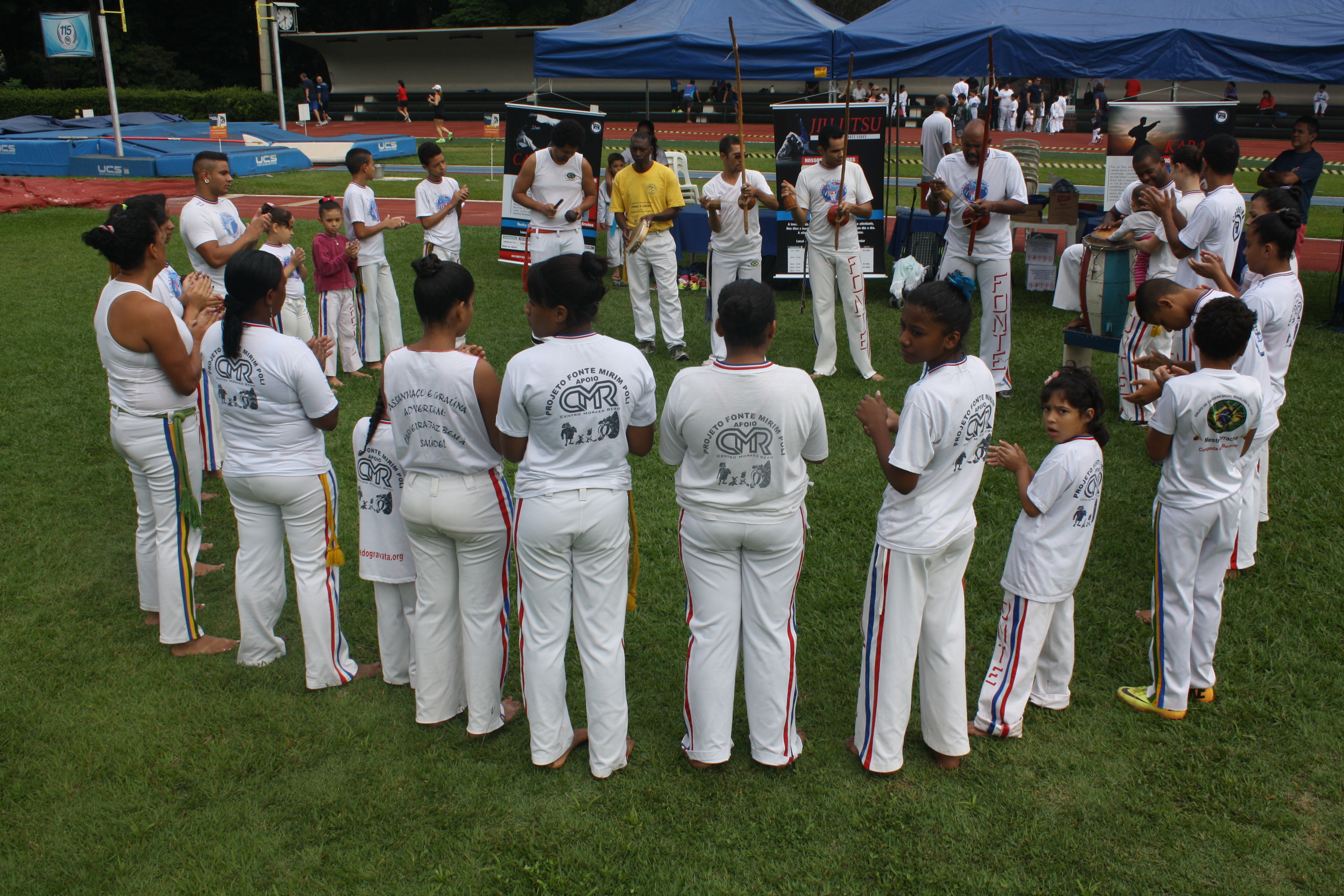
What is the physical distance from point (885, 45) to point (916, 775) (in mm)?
9544

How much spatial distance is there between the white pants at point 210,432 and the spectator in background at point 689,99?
33434mm

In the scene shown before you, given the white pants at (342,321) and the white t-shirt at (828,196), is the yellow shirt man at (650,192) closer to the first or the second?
the white t-shirt at (828,196)

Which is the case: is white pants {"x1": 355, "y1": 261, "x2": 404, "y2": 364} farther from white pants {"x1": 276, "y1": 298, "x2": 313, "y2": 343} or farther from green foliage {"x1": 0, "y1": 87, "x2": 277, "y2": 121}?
green foliage {"x1": 0, "y1": 87, "x2": 277, "y2": 121}

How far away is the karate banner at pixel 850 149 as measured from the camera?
11.5 metres

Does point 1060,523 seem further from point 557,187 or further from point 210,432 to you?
point 557,187

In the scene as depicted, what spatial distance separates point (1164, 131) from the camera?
1168cm

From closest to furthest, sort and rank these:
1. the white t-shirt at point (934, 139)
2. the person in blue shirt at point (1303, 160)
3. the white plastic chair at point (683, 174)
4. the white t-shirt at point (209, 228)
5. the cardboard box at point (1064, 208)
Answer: the white t-shirt at point (209, 228)
the person in blue shirt at point (1303, 160)
the cardboard box at point (1064, 208)
the white t-shirt at point (934, 139)
the white plastic chair at point (683, 174)

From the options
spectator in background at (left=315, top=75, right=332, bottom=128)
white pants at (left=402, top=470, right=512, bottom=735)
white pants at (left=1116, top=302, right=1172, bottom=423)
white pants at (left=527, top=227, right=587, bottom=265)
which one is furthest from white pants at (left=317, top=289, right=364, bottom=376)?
spectator in background at (left=315, top=75, right=332, bottom=128)

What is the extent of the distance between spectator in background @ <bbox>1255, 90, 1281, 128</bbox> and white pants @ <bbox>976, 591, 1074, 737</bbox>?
3351 cm

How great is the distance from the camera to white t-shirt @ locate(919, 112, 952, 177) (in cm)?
1373

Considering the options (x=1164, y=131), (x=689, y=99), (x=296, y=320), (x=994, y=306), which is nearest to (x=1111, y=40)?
(x=1164, y=131)

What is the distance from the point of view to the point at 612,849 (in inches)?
133

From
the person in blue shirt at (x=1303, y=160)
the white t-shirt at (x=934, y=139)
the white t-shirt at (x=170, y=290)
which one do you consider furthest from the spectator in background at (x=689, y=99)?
the white t-shirt at (x=170, y=290)

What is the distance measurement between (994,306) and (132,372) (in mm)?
6435
